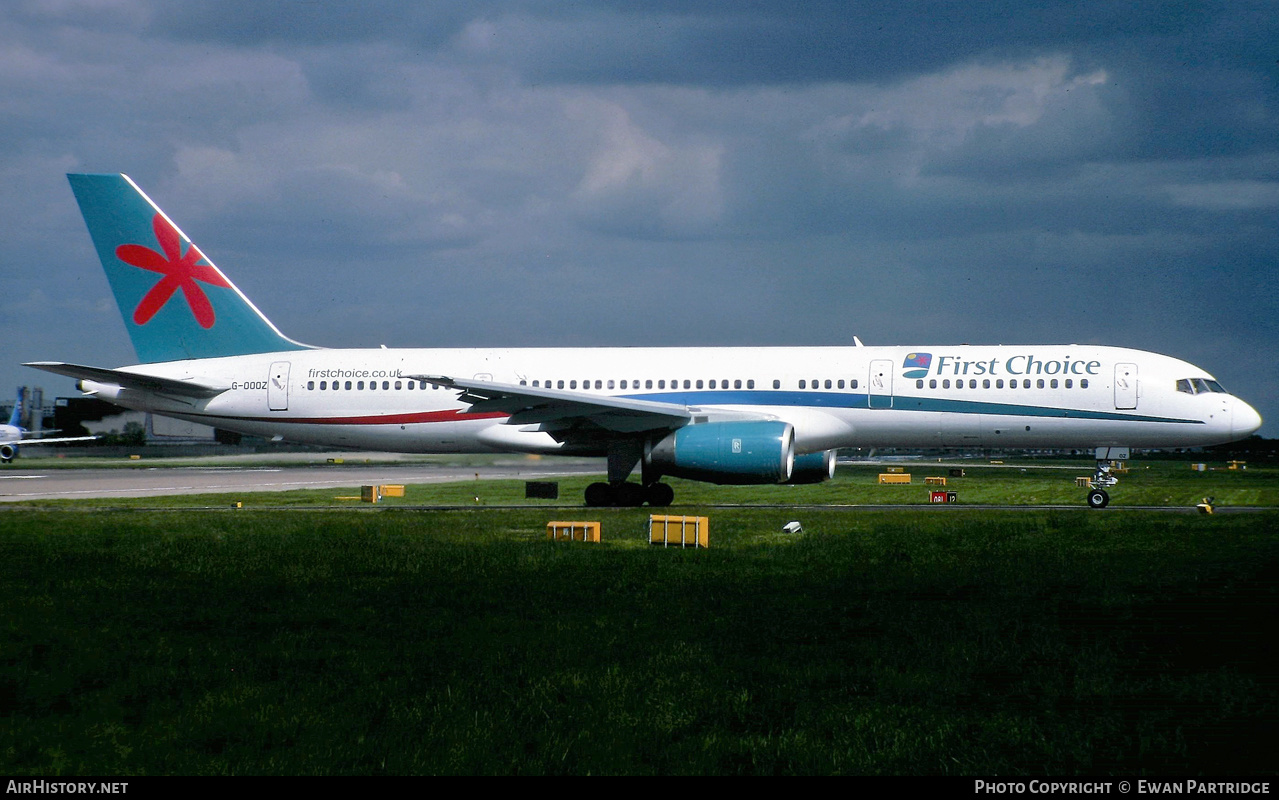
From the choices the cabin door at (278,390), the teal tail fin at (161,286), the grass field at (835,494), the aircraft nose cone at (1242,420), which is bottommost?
the grass field at (835,494)

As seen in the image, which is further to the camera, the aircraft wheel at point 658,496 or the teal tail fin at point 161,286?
the teal tail fin at point 161,286

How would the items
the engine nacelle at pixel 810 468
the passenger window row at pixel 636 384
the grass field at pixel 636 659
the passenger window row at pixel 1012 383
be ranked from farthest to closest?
the engine nacelle at pixel 810 468 → the passenger window row at pixel 636 384 → the passenger window row at pixel 1012 383 → the grass field at pixel 636 659

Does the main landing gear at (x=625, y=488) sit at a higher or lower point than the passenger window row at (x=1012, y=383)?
lower

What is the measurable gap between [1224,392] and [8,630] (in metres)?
24.5

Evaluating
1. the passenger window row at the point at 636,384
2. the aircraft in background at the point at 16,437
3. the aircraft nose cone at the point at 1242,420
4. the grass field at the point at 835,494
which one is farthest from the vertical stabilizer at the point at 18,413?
the aircraft nose cone at the point at 1242,420

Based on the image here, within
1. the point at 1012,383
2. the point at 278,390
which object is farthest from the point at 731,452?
the point at 278,390

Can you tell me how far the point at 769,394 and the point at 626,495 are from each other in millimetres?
4200

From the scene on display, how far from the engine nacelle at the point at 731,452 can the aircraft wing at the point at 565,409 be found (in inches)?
23.5

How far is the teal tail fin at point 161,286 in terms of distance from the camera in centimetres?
2752

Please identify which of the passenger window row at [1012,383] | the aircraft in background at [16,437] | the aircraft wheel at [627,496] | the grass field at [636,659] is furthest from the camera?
the aircraft in background at [16,437]

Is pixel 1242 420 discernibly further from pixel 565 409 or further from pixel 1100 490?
pixel 565 409

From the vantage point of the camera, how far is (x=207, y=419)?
28.1 m

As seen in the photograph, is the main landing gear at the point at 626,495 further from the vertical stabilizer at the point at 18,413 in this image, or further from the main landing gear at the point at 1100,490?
the vertical stabilizer at the point at 18,413

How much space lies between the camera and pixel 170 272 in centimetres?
2788
